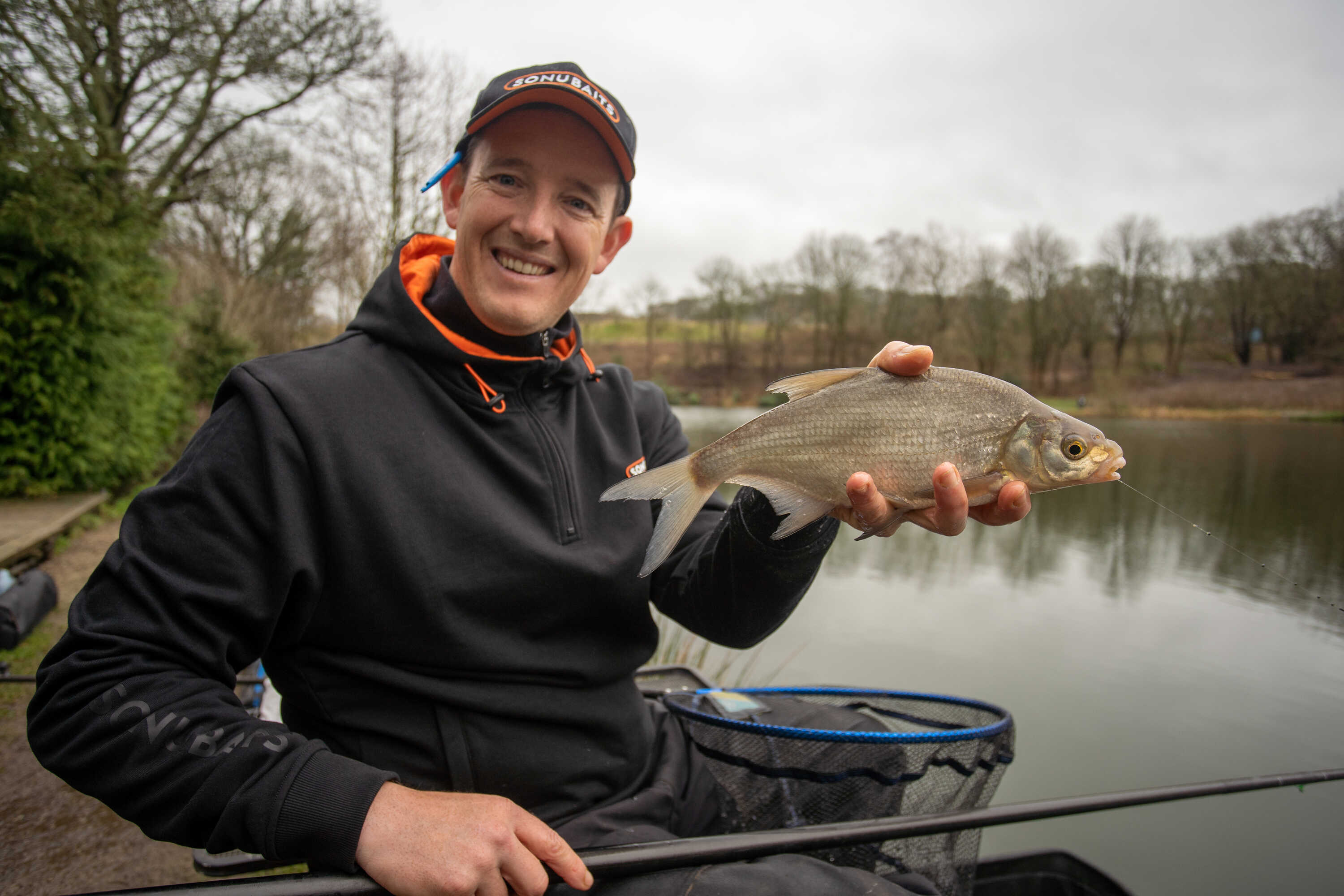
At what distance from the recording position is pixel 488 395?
1.81m

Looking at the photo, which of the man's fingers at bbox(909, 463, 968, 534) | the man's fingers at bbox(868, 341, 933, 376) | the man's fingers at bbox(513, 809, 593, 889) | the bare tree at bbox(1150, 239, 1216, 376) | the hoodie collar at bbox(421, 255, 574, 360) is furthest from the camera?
the bare tree at bbox(1150, 239, 1216, 376)

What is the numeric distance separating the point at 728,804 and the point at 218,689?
4.27 ft

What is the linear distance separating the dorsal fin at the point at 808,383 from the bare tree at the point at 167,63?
1033 cm

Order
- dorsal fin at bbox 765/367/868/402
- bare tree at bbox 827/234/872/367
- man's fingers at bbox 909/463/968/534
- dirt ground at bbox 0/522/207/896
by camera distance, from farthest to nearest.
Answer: bare tree at bbox 827/234/872/367, dirt ground at bbox 0/522/207/896, dorsal fin at bbox 765/367/868/402, man's fingers at bbox 909/463/968/534

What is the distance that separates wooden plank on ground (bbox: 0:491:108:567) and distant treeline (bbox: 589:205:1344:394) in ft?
40.1

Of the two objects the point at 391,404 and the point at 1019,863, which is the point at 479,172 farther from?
the point at 1019,863

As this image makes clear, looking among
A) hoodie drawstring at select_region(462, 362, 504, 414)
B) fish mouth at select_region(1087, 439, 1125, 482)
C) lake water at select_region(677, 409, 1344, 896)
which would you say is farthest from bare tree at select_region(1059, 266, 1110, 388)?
hoodie drawstring at select_region(462, 362, 504, 414)

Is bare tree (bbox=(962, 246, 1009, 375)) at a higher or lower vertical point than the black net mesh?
higher

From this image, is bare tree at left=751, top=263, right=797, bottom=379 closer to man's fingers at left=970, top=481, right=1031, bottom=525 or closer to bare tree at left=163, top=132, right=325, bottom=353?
bare tree at left=163, top=132, right=325, bottom=353

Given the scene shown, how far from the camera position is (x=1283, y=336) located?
43.7 feet

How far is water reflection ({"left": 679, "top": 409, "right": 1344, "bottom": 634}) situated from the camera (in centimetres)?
752

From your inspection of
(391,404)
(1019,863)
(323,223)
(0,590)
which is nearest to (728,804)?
(1019,863)

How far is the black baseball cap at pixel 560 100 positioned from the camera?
179 cm

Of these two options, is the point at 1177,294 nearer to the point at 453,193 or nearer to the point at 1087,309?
the point at 1087,309
